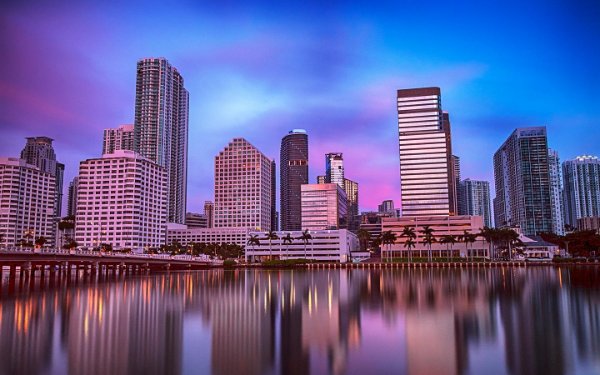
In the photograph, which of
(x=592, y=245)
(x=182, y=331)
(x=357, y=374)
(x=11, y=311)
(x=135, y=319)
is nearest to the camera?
(x=357, y=374)

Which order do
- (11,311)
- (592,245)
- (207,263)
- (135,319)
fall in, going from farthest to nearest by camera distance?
(207,263) → (592,245) → (11,311) → (135,319)

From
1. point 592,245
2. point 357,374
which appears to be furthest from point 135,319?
point 592,245

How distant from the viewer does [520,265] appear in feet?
572

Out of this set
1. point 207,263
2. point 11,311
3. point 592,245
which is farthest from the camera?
point 207,263

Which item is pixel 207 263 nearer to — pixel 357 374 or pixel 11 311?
pixel 11 311

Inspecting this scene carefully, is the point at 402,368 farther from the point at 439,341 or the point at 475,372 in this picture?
the point at 439,341

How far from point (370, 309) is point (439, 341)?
58.3ft

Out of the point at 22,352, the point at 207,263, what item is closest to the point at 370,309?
the point at 22,352

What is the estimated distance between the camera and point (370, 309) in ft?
158

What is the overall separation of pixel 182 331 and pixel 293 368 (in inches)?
537

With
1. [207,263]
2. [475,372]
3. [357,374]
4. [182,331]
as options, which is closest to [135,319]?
[182,331]

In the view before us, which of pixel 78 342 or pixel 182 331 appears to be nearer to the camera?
pixel 78 342

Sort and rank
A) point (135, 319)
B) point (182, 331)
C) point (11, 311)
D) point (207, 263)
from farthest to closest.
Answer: point (207, 263) → point (11, 311) → point (135, 319) → point (182, 331)

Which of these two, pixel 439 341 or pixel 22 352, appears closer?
pixel 22 352
